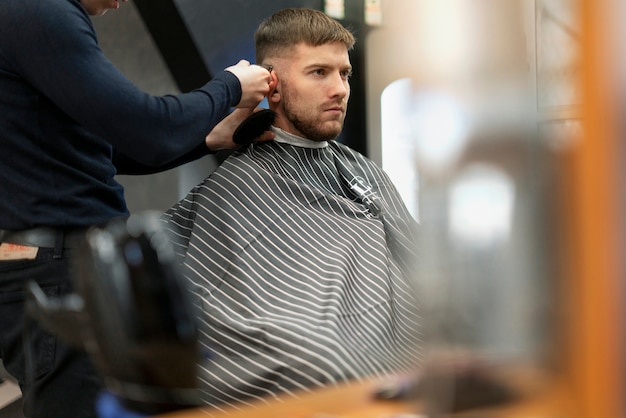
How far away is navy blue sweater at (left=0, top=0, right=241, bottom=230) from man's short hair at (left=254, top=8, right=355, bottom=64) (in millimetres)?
908

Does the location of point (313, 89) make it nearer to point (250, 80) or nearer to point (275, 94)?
point (275, 94)

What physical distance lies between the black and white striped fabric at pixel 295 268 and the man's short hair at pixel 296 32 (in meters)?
0.35

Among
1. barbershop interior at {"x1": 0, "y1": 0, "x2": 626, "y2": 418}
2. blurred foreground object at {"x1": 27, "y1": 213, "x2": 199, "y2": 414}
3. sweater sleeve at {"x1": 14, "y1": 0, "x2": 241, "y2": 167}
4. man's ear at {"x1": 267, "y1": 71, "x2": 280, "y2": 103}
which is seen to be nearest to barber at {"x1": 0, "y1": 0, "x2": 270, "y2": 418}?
sweater sleeve at {"x1": 14, "y1": 0, "x2": 241, "y2": 167}

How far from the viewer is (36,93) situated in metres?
1.55

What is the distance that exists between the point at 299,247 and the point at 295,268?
11 centimetres

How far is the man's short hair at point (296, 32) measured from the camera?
2549 millimetres

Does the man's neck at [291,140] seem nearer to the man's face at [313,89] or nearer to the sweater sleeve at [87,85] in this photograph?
the man's face at [313,89]

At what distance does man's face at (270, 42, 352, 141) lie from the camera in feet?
8.33

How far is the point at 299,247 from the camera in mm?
2031

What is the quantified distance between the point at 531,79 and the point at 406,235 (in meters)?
1.84

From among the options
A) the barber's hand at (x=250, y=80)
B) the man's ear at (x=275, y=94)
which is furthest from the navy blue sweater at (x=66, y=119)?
the man's ear at (x=275, y=94)

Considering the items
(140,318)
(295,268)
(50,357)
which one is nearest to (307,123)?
(295,268)

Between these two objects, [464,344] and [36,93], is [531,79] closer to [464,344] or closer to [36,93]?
[464,344]

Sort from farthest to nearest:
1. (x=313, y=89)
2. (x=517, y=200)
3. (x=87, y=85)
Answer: (x=313, y=89) < (x=87, y=85) < (x=517, y=200)
